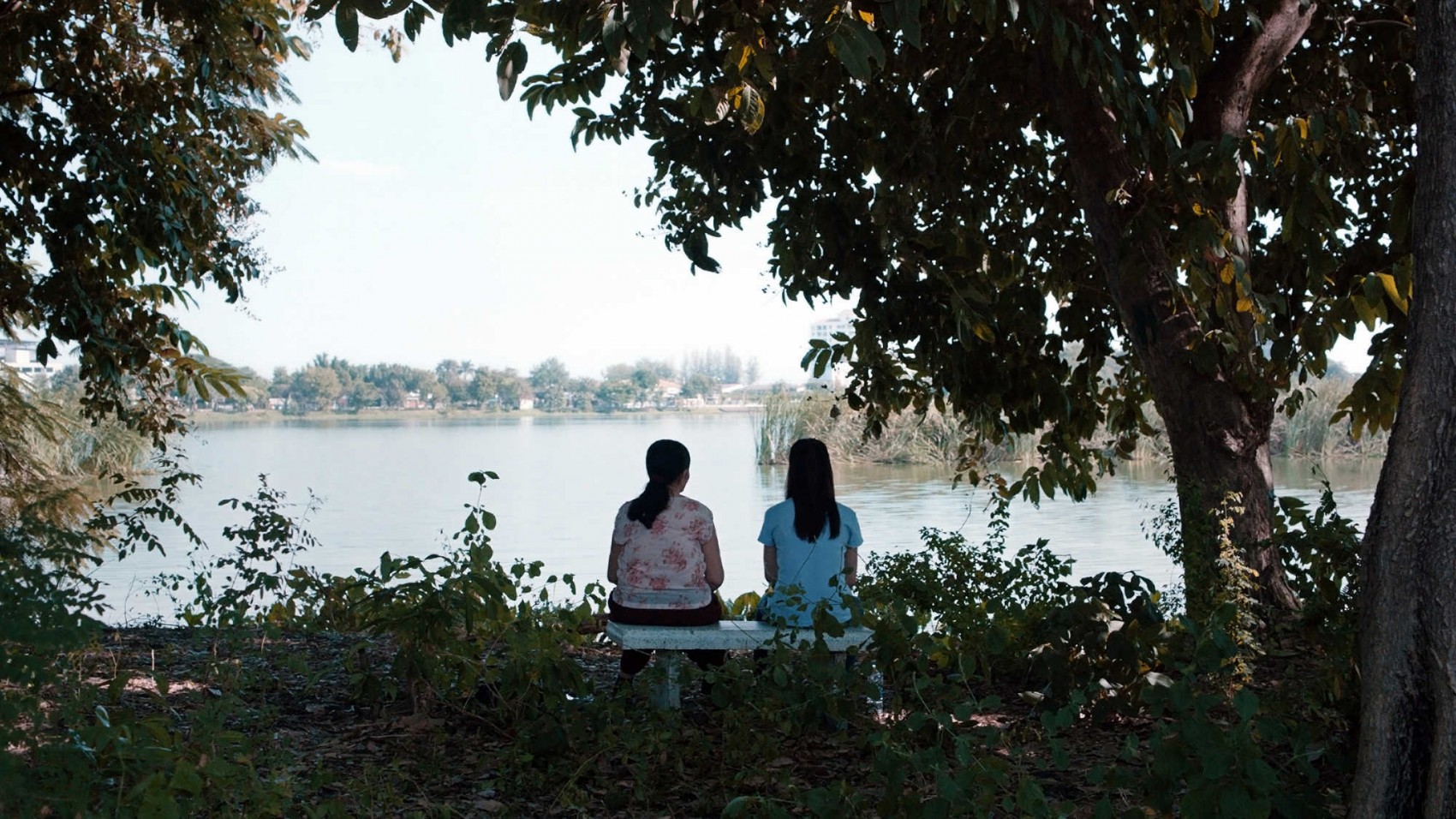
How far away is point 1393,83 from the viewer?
23.7 feet

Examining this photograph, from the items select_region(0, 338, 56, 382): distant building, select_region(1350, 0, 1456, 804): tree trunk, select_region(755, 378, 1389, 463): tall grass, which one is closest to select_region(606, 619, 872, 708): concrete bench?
select_region(1350, 0, 1456, 804): tree trunk

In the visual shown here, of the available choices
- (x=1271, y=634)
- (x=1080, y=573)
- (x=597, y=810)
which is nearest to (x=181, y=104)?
(x=597, y=810)

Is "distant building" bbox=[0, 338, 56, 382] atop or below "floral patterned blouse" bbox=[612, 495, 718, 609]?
atop

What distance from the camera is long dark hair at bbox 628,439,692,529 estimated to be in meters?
5.21

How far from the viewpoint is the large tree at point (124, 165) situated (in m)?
6.72

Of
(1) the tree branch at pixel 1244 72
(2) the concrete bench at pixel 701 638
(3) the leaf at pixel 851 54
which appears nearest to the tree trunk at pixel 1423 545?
(3) the leaf at pixel 851 54

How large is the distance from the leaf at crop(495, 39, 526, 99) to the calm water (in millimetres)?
4277

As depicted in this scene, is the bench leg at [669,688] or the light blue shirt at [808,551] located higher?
the light blue shirt at [808,551]

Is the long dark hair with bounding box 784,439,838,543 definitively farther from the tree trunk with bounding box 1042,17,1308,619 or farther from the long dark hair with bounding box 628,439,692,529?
the tree trunk with bounding box 1042,17,1308,619

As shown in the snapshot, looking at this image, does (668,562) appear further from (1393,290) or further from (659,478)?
(1393,290)

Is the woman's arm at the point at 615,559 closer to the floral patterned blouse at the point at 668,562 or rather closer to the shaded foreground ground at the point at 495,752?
the floral patterned blouse at the point at 668,562

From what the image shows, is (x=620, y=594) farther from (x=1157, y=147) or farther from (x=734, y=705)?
(x=1157, y=147)

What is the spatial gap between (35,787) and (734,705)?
2371 mm

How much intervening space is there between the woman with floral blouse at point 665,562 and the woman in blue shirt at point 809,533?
0.26m
